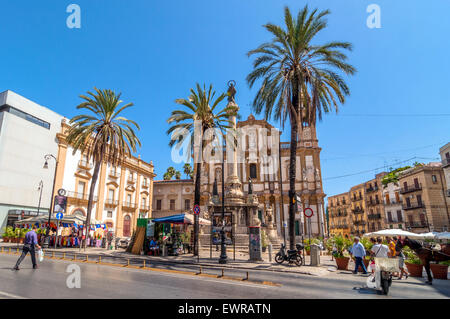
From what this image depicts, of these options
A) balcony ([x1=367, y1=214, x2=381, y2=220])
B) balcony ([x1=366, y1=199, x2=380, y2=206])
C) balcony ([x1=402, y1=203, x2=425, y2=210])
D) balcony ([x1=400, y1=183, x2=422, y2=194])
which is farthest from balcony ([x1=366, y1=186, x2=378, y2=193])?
balcony ([x1=402, y1=203, x2=425, y2=210])

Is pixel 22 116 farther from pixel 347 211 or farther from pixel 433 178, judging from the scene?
pixel 347 211

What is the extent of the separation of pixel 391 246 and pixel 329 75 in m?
10.5

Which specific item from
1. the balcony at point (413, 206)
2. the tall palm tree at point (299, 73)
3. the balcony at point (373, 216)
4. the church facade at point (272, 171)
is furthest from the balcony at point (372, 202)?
the tall palm tree at point (299, 73)

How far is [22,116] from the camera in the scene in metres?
31.6

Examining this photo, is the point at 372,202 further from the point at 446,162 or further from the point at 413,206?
the point at 446,162

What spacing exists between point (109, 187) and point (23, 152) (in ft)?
37.0

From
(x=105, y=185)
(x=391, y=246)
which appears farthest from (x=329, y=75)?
(x=105, y=185)

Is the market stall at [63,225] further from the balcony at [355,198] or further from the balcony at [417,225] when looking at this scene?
the balcony at [355,198]

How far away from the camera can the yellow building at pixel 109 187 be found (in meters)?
32.7

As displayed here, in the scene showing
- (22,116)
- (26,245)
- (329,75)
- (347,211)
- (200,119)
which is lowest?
(26,245)

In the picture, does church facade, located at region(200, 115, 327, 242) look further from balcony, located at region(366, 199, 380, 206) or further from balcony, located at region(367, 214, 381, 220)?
balcony, located at region(366, 199, 380, 206)

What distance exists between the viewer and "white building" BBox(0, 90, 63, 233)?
96.1ft

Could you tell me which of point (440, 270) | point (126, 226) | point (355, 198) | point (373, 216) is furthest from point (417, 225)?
point (126, 226)

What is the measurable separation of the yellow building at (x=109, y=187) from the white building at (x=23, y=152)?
88.3 inches
